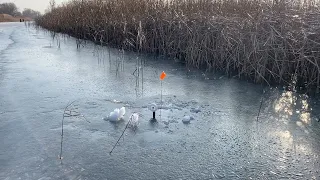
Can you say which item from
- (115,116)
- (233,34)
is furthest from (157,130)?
(233,34)

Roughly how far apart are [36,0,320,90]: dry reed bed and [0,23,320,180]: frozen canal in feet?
1.64

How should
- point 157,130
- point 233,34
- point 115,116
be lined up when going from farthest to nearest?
point 233,34, point 115,116, point 157,130

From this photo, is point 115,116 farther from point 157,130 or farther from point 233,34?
point 233,34

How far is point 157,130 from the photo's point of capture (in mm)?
3287

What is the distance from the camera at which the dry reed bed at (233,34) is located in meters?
5.00

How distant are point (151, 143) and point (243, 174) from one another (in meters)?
0.93

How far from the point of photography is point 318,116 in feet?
12.5

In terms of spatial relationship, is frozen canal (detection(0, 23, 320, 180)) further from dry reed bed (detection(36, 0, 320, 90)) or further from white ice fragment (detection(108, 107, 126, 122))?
dry reed bed (detection(36, 0, 320, 90))

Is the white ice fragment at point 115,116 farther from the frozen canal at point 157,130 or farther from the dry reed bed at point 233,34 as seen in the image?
the dry reed bed at point 233,34

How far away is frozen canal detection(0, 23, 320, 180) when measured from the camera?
8.32 ft

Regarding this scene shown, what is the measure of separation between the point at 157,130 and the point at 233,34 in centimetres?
→ 317

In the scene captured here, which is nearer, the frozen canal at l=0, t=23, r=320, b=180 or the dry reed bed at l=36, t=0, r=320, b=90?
the frozen canal at l=0, t=23, r=320, b=180

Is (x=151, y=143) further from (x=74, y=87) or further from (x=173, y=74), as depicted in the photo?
(x=173, y=74)

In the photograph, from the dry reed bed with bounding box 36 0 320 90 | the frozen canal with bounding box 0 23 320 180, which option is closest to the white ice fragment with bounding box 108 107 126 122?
the frozen canal with bounding box 0 23 320 180
